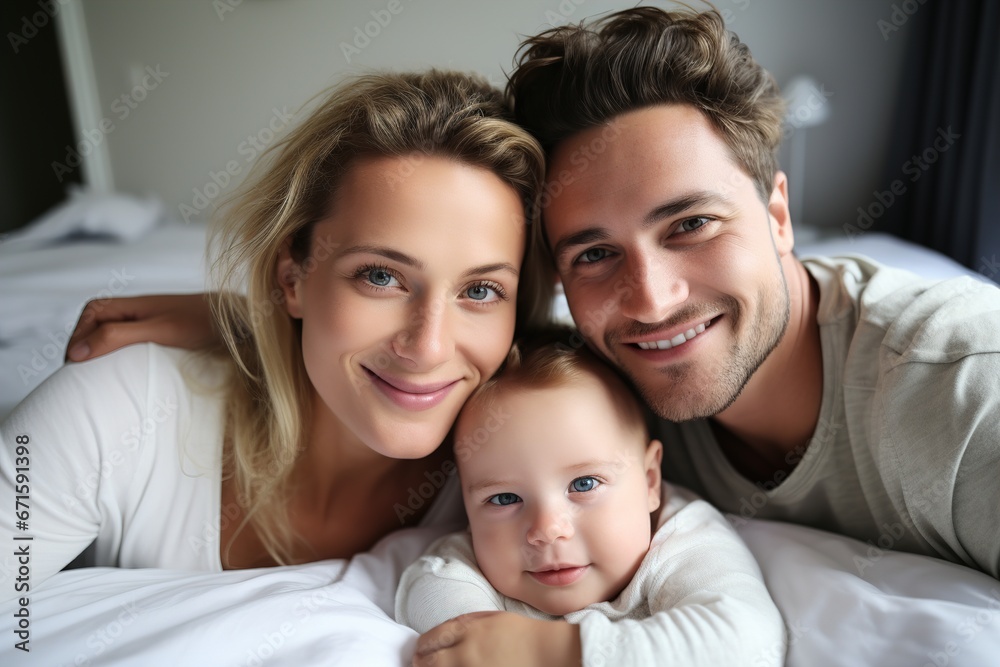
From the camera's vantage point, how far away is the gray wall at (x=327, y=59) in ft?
11.0

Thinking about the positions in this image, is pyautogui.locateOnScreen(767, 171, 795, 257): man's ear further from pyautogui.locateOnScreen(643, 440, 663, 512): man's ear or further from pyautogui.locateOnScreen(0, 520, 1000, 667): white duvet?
pyautogui.locateOnScreen(0, 520, 1000, 667): white duvet

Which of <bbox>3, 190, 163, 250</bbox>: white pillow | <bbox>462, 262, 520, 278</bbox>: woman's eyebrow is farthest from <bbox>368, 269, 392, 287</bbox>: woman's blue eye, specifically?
<bbox>3, 190, 163, 250</bbox>: white pillow

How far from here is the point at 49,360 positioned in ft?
5.91

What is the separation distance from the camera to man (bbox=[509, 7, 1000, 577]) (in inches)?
45.4

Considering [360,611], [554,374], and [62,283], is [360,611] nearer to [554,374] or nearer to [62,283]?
[554,374]

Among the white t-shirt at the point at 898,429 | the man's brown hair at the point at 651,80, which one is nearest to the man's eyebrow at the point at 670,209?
the man's brown hair at the point at 651,80

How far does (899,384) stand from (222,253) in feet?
3.97

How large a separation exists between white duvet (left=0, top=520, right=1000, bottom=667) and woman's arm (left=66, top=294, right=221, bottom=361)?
412mm

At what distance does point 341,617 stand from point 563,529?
364 mm

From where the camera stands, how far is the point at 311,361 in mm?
1235

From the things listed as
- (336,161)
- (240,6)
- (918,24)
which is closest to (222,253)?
(336,161)

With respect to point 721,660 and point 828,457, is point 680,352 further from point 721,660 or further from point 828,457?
point 721,660

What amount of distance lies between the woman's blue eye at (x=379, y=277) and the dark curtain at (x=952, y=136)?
8.56ft

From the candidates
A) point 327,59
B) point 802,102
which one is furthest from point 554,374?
point 327,59
